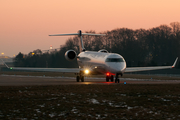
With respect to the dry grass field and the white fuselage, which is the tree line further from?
the dry grass field

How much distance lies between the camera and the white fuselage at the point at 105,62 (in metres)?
31.5

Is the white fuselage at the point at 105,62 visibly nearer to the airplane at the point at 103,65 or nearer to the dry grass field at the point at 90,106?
the airplane at the point at 103,65

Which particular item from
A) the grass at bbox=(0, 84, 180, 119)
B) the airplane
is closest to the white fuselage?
the airplane

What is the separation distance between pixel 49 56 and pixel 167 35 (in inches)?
2457

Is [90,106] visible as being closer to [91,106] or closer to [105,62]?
[91,106]

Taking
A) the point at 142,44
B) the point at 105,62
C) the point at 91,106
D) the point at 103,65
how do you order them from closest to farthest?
the point at 91,106 → the point at 105,62 → the point at 103,65 → the point at 142,44

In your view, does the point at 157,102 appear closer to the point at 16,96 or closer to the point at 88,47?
the point at 16,96

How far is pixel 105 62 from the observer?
32.7 metres

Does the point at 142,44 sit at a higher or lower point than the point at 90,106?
higher

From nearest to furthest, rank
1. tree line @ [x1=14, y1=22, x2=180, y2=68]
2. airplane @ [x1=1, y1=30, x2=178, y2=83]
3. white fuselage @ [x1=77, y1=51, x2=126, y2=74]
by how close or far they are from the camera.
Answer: white fuselage @ [x1=77, y1=51, x2=126, y2=74] → airplane @ [x1=1, y1=30, x2=178, y2=83] → tree line @ [x1=14, y1=22, x2=180, y2=68]

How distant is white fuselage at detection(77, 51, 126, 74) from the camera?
31.5 meters

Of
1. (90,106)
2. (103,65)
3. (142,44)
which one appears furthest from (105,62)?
(142,44)

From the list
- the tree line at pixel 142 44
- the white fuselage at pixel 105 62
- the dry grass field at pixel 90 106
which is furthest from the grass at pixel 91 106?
the tree line at pixel 142 44

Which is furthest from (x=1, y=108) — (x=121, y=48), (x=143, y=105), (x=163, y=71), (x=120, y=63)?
(x=121, y=48)
